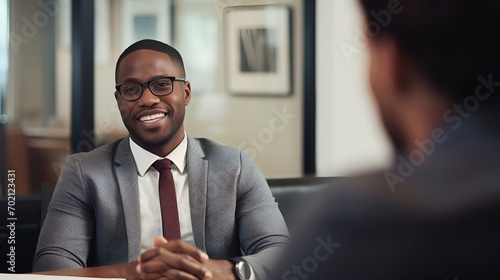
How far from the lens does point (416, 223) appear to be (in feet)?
2.03

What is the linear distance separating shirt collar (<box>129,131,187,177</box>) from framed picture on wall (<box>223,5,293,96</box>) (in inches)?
5.9

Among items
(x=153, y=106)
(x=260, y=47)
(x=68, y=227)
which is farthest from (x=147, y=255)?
(x=260, y=47)

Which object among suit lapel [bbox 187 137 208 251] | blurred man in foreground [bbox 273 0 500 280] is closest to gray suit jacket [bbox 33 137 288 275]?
suit lapel [bbox 187 137 208 251]

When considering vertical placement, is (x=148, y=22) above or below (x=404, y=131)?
above

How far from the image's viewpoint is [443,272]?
2.03 ft

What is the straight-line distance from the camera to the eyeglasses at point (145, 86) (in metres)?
1.06

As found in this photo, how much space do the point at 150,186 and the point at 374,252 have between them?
589 millimetres

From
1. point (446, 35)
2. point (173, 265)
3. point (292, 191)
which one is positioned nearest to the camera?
point (446, 35)

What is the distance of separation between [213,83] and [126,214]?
257mm

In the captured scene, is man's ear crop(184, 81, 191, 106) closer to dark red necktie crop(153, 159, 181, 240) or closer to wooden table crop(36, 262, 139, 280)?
dark red necktie crop(153, 159, 181, 240)

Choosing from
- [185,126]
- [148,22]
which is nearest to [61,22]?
[148,22]

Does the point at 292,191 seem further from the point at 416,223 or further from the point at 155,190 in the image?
the point at 416,223

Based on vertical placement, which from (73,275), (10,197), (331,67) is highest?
(331,67)

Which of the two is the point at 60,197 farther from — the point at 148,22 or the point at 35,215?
the point at 148,22
